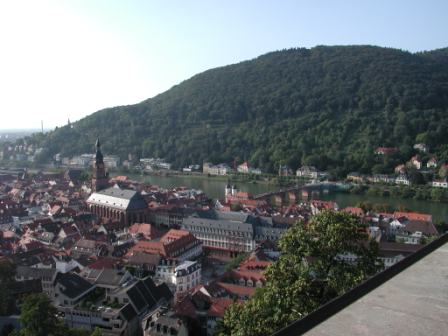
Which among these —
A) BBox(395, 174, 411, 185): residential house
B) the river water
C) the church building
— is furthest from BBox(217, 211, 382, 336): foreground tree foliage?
BBox(395, 174, 411, 185): residential house

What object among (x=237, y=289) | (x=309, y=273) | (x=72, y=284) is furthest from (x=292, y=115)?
(x=309, y=273)

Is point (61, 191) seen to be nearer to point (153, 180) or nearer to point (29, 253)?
point (153, 180)

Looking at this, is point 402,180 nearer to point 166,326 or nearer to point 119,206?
point 119,206

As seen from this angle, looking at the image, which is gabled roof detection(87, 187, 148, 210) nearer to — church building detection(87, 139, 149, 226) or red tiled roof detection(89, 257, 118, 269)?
church building detection(87, 139, 149, 226)

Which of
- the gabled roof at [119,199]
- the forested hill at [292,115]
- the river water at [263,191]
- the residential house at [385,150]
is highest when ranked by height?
the forested hill at [292,115]

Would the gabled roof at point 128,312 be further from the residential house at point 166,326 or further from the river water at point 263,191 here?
the river water at point 263,191

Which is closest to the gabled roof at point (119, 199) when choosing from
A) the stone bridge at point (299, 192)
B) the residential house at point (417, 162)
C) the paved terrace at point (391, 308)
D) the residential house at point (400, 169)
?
the stone bridge at point (299, 192)
